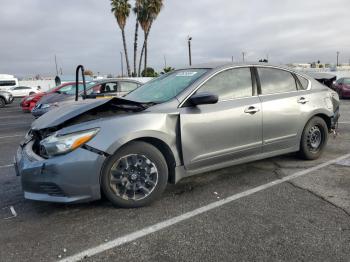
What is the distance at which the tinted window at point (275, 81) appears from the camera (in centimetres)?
434

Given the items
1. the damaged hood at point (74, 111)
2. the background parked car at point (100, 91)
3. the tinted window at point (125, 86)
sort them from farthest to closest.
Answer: the tinted window at point (125, 86), the background parked car at point (100, 91), the damaged hood at point (74, 111)

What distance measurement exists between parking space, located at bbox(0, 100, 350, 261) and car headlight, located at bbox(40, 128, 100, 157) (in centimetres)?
69

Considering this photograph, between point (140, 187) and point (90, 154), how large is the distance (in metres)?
0.64

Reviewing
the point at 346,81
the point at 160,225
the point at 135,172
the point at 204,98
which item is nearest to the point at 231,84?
the point at 204,98

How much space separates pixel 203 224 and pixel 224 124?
4.19 feet

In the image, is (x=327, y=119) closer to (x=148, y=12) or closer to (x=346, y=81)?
(x=346, y=81)

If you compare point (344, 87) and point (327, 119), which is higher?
point (344, 87)

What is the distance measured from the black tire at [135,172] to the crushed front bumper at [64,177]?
9 centimetres

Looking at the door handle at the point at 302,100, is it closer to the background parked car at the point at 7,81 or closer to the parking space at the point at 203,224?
the parking space at the point at 203,224

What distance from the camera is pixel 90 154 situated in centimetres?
299

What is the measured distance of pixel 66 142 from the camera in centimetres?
299

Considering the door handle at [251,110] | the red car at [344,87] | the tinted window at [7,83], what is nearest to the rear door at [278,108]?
the door handle at [251,110]

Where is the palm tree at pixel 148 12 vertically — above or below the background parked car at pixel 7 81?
above

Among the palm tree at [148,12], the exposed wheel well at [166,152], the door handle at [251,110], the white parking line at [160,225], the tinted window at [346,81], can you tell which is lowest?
the white parking line at [160,225]
